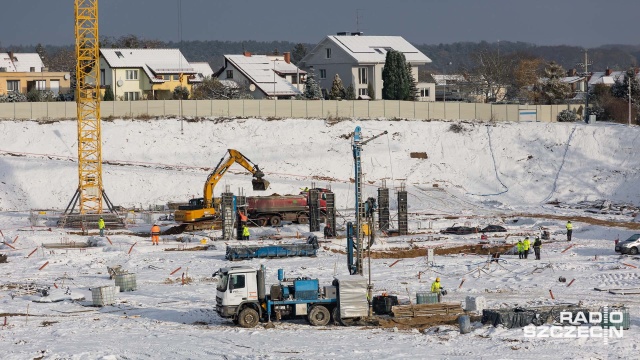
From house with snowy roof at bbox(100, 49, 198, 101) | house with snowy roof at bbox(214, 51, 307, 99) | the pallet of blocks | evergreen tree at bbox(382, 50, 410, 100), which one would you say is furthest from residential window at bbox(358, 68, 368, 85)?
the pallet of blocks

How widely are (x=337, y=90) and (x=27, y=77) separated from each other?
111 ft

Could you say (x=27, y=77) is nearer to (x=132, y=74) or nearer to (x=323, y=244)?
(x=132, y=74)

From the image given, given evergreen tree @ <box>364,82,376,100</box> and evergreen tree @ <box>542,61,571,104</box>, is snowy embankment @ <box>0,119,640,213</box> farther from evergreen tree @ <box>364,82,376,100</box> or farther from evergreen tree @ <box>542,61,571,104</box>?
evergreen tree @ <box>542,61,571,104</box>

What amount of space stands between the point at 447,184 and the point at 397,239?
20394mm

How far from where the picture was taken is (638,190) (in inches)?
2702

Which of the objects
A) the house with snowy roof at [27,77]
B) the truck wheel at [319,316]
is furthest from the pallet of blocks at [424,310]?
the house with snowy roof at [27,77]

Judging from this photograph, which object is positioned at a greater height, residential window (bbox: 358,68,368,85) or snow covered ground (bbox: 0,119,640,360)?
residential window (bbox: 358,68,368,85)

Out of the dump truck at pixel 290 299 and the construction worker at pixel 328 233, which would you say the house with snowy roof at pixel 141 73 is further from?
the dump truck at pixel 290 299

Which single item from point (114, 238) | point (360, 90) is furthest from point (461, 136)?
point (114, 238)

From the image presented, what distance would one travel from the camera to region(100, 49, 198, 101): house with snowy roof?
89.1 m

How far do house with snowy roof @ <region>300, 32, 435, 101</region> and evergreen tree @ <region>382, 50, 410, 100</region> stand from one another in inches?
198

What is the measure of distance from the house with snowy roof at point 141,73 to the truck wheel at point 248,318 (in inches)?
2328

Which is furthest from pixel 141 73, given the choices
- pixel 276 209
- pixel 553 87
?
pixel 553 87

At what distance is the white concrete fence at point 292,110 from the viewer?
75688 mm
